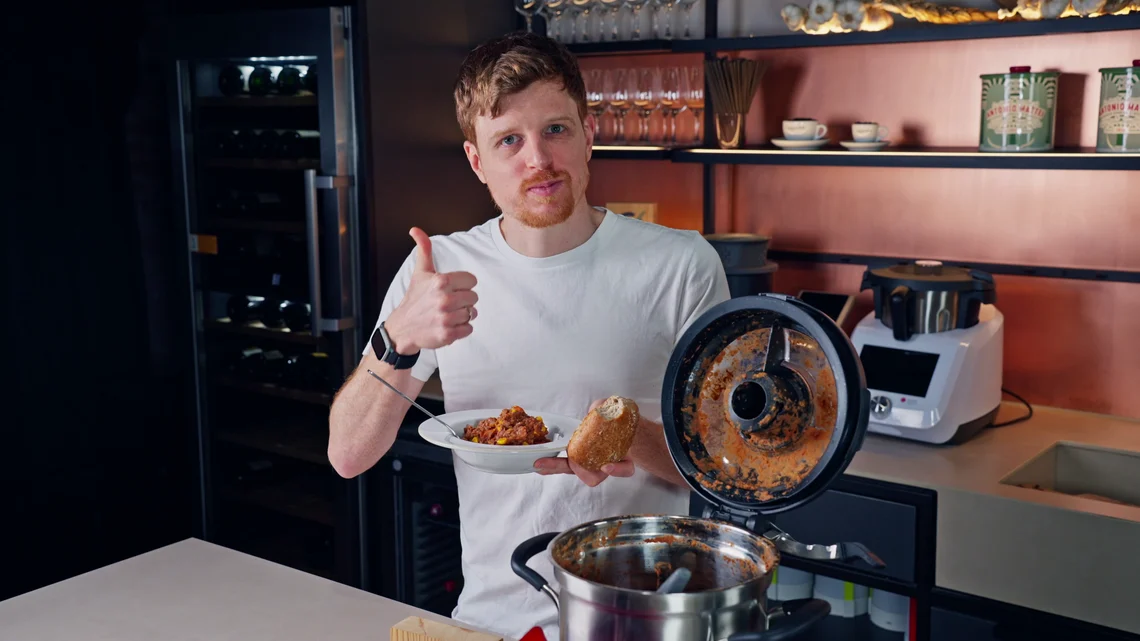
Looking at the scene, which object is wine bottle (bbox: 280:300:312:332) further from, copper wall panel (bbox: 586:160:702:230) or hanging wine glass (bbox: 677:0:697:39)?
hanging wine glass (bbox: 677:0:697:39)

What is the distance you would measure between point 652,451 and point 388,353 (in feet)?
1.28

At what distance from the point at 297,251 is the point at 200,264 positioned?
0.40 m

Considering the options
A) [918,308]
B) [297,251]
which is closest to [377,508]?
[297,251]

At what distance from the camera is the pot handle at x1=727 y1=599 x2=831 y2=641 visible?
959 millimetres

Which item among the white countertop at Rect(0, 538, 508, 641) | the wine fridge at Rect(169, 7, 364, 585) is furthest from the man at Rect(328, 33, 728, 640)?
the wine fridge at Rect(169, 7, 364, 585)

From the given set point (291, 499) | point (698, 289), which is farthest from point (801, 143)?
point (291, 499)

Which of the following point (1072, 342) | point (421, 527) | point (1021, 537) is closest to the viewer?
point (1021, 537)

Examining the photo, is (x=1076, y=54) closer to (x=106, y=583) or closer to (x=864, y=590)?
(x=864, y=590)

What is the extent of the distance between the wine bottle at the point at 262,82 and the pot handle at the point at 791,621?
2592 millimetres

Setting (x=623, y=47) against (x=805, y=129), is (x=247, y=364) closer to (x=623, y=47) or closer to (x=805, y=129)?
(x=623, y=47)

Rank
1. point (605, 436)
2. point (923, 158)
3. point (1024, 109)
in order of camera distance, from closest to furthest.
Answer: point (605, 436)
point (1024, 109)
point (923, 158)

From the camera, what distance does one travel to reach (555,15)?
328cm

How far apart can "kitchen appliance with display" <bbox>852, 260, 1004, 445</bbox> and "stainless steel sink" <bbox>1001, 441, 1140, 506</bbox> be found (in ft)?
0.53

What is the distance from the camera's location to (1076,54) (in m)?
2.64
